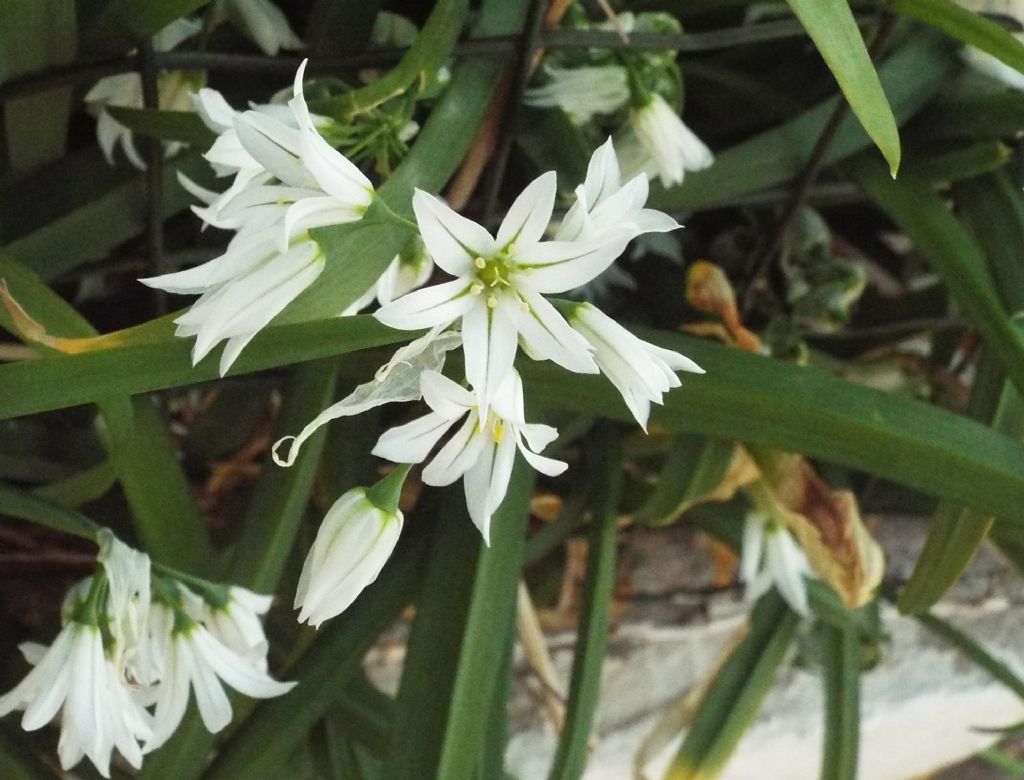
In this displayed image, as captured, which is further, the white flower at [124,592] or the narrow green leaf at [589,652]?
the narrow green leaf at [589,652]

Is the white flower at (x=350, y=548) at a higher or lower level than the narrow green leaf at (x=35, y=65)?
lower

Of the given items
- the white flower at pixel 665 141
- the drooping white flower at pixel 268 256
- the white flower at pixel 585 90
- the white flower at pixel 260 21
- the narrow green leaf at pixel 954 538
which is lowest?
the narrow green leaf at pixel 954 538

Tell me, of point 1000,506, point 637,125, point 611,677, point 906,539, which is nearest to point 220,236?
point 637,125

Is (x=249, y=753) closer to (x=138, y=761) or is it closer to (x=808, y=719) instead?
(x=138, y=761)

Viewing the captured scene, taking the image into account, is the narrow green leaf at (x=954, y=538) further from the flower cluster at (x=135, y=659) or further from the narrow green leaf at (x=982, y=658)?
the flower cluster at (x=135, y=659)

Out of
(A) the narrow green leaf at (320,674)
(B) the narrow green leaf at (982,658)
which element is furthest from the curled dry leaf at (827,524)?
(A) the narrow green leaf at (320,674)

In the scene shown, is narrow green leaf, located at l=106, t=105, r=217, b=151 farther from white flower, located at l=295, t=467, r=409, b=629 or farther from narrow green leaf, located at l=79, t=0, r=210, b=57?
white flower, located at l=295, t=467, r=409, b=629
